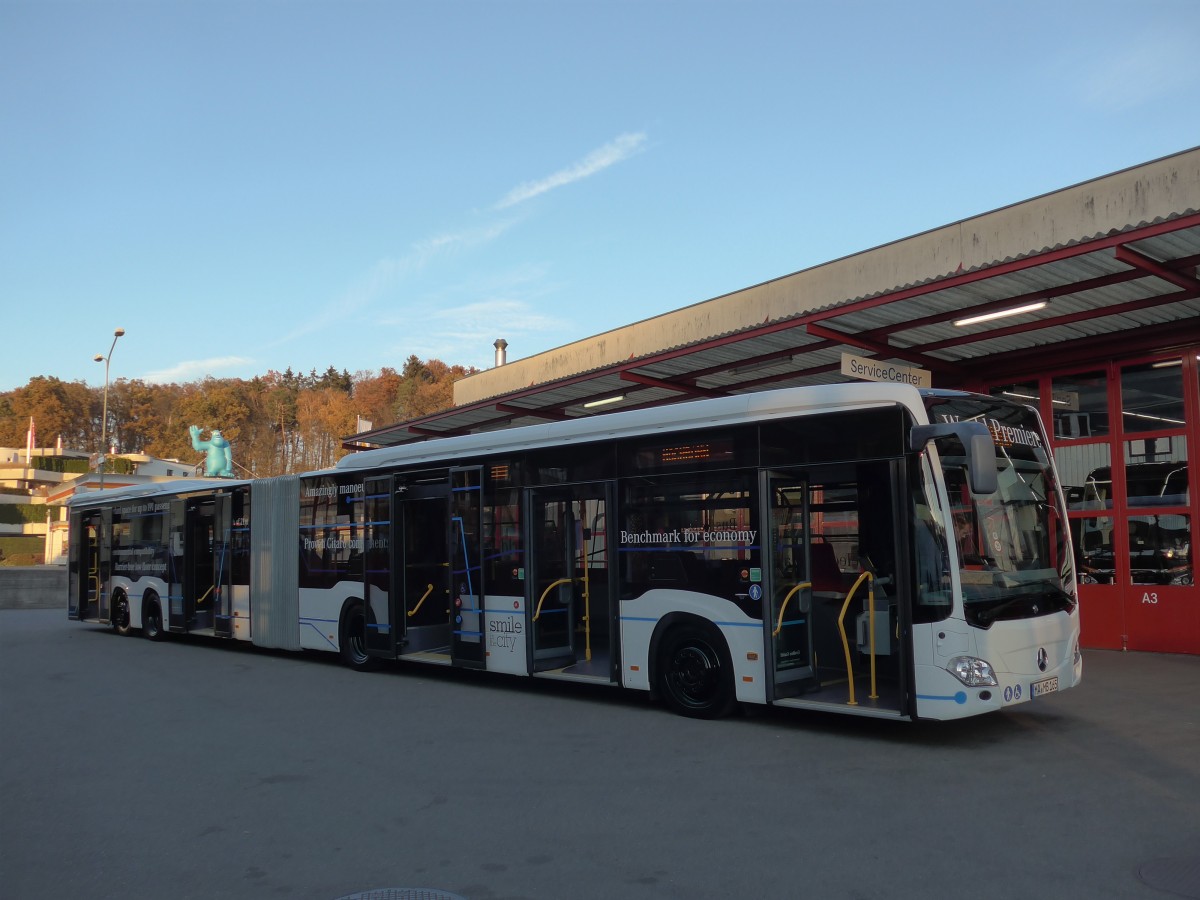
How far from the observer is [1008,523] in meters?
8.23

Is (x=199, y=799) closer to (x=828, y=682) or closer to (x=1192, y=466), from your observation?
(x=828, y=682)

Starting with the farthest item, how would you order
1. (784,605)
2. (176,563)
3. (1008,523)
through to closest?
1. (176,563)
2. (784,605)
3. (1008,523)

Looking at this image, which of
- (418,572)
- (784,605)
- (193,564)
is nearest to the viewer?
(784,605)

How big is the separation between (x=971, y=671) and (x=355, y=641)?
9.10m

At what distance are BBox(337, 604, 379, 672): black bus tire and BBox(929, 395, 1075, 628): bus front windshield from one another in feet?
28.2

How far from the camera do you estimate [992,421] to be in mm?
8453

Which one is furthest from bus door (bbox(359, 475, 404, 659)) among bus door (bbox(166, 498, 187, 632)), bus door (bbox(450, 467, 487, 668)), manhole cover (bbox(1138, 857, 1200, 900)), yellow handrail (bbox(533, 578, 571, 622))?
manhole cover (bbox(1138, 857, 1200, 900))

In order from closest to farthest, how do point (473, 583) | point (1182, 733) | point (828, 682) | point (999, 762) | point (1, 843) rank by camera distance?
point (1, 843)
point (999, 762)
point (1182, 733)
point (828, 682)
point (473, 583)

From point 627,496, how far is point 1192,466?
7.64 meters

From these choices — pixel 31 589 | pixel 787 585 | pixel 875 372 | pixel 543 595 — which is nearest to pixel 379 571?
pixel 543 595

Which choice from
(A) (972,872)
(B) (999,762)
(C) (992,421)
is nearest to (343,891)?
(A) (972,872)

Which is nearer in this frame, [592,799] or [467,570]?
[592,799]

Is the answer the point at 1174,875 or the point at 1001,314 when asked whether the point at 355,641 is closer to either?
the point at 1001,314

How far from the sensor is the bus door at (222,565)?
1677 centimetres
